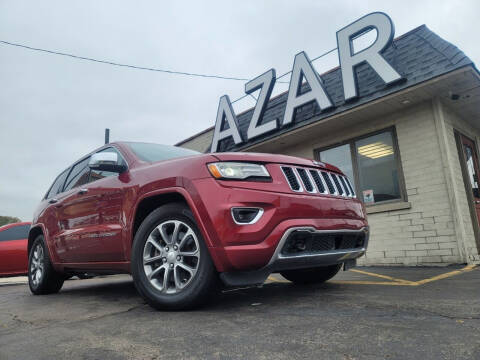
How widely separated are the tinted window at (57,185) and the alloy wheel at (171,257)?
2711mm

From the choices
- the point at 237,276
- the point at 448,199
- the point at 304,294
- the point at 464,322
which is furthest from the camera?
the point at 448,199

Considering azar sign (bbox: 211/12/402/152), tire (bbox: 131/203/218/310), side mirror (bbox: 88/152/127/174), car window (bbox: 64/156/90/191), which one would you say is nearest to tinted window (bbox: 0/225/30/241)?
car window (bbox: 64/156/90/191)

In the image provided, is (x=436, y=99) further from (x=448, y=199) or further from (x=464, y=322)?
(x=464, y=322)

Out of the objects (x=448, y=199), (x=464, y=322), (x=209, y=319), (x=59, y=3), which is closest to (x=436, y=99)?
(x=448, y=199)

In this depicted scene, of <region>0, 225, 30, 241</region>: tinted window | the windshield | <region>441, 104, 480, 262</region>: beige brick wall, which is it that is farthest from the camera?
<region>0, 225, 30, 241</region>: tinted window

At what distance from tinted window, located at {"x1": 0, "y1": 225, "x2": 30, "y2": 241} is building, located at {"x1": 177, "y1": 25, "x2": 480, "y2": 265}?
649cm

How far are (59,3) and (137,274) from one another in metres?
11.0

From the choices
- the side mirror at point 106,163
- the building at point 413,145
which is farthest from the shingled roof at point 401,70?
the side mirror at point 106,163

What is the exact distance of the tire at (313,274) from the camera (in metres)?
3.81

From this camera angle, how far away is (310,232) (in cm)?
254

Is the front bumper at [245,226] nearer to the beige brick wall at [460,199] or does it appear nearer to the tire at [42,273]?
the tire at [42,273]

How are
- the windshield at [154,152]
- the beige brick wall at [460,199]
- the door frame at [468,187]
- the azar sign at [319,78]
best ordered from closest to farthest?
the windshield at [154,152] < the beige brick wall at [460,199] < the azar sign at [319,78] < the door frame at [468,187]

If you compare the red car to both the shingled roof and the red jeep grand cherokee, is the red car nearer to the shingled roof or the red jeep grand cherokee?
the red jeep grand cherokee

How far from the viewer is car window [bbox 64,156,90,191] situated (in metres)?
4.12
